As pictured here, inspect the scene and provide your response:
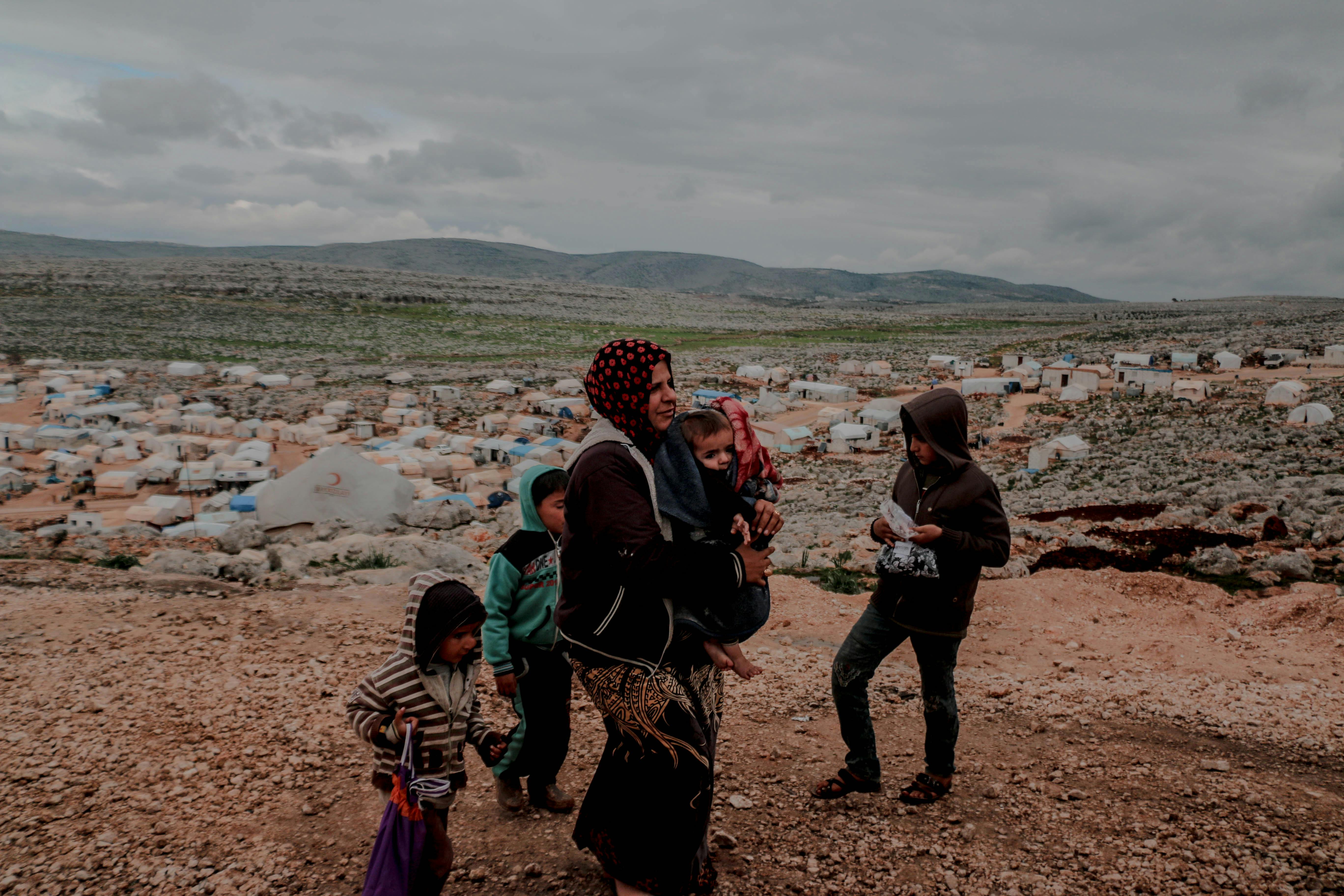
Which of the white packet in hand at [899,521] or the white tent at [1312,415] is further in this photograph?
the white tent at [1312,415]

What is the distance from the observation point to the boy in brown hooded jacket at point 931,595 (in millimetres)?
3031

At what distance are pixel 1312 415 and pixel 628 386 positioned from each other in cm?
2717

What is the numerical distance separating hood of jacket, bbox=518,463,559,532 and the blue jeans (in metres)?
1.38

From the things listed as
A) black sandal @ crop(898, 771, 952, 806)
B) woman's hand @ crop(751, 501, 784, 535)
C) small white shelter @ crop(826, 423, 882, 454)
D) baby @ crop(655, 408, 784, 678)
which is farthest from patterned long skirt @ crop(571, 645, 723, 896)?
small white shelter @ crop(826, 423, 882, 454)

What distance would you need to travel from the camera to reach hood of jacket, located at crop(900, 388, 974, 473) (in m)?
3.03

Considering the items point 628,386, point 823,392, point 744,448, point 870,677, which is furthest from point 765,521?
point 823,392

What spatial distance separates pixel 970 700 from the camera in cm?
463

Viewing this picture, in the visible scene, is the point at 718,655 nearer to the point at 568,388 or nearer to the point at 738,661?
the point at 738,661

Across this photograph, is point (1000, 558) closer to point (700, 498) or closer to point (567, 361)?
point (700, 498)

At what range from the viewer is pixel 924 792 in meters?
3.29

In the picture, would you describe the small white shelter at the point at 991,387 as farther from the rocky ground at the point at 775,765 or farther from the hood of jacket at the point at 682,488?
the hood of jacket at the point at 682,488

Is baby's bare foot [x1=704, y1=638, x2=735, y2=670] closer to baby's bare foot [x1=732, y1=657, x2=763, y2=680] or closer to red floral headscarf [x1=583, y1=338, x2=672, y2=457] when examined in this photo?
baby's bare foot [x1=732, y1=657, x2=763, y2=680]

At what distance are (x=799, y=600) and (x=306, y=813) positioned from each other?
481cm

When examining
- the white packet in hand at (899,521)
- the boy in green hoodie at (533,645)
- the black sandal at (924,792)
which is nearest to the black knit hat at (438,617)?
the boy in green hoodie at (533,645)
